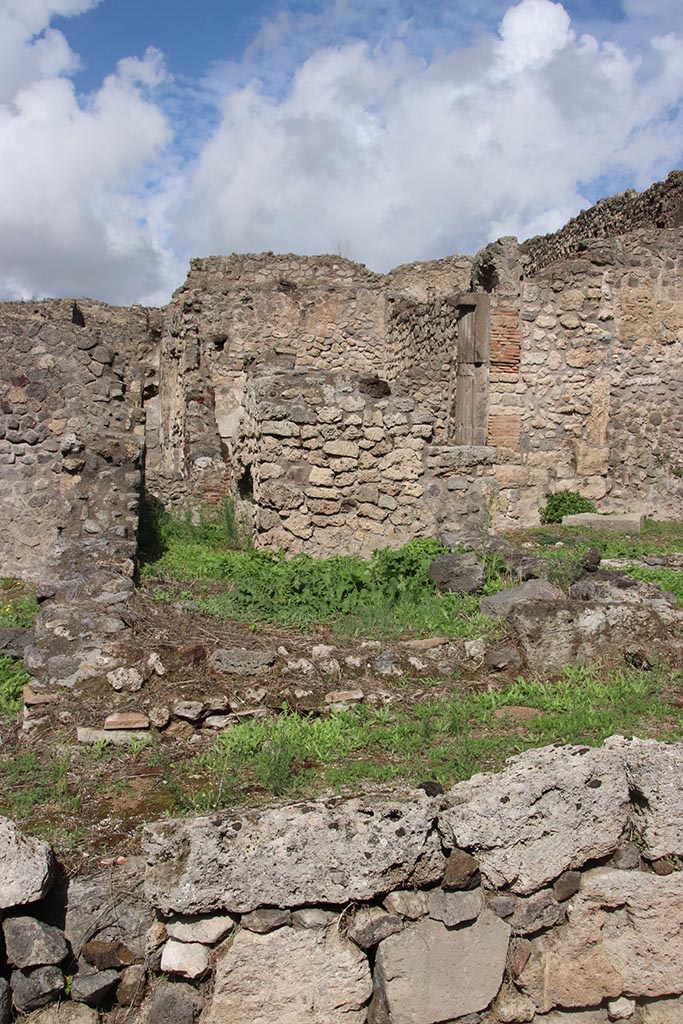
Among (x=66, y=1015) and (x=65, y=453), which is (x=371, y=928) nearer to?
(x=66, y=1015)

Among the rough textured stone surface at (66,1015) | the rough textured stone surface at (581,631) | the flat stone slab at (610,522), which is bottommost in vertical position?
the rough textured stone surface at (66,1015)

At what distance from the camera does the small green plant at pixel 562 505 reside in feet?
38.0

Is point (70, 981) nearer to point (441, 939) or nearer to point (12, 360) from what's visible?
point (441, 939)

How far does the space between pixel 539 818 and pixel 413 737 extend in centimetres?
96

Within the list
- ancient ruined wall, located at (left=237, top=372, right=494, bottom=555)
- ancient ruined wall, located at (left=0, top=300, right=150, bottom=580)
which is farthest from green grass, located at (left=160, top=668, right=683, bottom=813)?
ancient ruined wall, located at (left=0, top=300, right=150, bottom=580)

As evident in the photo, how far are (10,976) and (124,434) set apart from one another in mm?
6321

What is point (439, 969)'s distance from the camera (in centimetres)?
281

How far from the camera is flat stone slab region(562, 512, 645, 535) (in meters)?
10.2

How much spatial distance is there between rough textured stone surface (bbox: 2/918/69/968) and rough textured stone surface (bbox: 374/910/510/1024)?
1130 mm

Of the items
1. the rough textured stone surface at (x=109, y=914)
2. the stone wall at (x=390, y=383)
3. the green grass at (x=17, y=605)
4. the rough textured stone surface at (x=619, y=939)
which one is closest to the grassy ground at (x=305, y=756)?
the rough textured stone surface at (x=109, y=914)

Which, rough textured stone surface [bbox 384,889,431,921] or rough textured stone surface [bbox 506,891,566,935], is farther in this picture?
rough textured stone surface [bbox 506,891,566,935]

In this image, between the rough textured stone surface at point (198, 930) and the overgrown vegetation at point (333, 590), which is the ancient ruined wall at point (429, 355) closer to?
the overgrown vegetation at point (333, 590)

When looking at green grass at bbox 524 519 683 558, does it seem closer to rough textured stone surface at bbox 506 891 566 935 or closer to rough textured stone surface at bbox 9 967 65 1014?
rough textured stone surface at bbox 506 891 566 935

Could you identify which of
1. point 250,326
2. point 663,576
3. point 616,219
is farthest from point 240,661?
point 616,219
